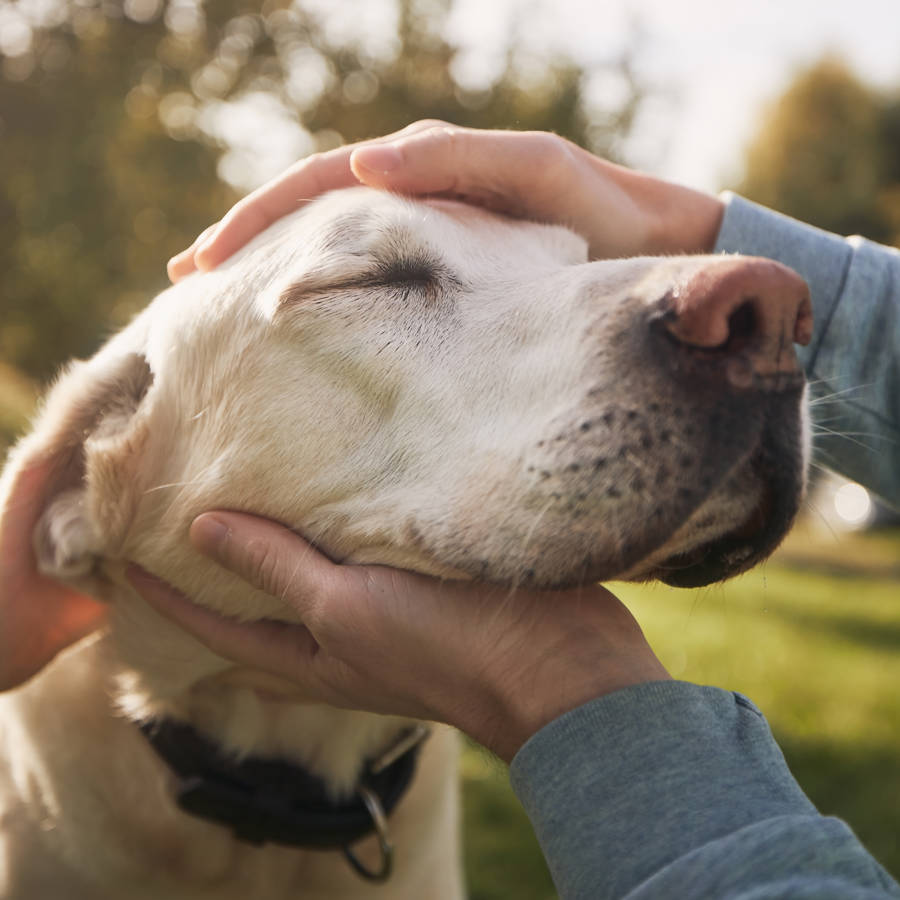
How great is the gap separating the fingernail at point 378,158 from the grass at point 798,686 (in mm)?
1137

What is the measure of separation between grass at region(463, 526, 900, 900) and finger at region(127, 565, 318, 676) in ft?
1.61

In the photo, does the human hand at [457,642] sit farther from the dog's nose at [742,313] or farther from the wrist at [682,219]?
the wrist at [682,219]

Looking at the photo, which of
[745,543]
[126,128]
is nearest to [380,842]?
[745,543]

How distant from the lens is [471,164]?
2.29 m

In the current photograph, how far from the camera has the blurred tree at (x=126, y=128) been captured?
30.9 ft

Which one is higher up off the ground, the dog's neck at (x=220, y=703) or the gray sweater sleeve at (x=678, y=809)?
the gray sweater sleeve at (x=678, y=809)

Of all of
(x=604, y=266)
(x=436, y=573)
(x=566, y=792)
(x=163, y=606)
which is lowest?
(x=163, y=606)

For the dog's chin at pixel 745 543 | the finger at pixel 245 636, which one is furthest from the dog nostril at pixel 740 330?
the finger at pixel 245 636

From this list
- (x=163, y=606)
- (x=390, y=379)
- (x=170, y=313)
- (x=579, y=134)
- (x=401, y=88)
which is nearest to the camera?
(x=390, y=379)

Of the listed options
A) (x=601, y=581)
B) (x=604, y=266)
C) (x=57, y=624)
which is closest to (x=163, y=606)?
(x=57, y=624)

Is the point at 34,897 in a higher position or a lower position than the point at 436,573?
lower

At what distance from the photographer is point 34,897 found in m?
2.31

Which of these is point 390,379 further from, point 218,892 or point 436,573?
point 218,892

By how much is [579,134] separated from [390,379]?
51.4 ft
